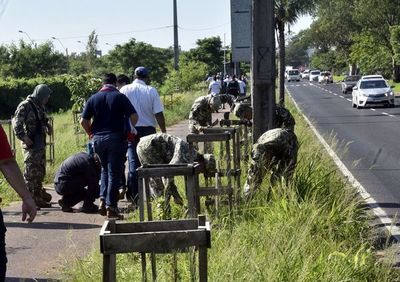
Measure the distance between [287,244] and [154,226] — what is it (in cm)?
174

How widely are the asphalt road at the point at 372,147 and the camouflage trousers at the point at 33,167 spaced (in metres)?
4.37

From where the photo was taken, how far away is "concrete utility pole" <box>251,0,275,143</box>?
959cm

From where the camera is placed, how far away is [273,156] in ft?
25.8

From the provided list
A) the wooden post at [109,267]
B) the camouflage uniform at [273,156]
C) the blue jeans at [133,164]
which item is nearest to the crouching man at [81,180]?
the blue jeans at [133,164]

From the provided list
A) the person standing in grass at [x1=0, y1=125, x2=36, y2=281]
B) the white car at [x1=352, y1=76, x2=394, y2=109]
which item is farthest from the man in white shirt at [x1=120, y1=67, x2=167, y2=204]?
the white car at [x1=352, y1=76, x2=394, y2=109]

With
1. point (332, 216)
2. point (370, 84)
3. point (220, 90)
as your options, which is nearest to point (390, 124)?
point (220, 90)

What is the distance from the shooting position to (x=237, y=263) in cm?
496

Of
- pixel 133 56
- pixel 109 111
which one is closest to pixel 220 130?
pixel 109 111

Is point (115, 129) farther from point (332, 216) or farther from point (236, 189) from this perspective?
point (332, 216)

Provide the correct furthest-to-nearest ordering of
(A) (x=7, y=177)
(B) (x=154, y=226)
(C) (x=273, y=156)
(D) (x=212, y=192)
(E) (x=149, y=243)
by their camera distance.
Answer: (C) (x=273, y=156) < (D) (x=212, y=192) < (A) (x=7, y=177) < (B) (x=154, y=226) < (E) (x=149, y=243)

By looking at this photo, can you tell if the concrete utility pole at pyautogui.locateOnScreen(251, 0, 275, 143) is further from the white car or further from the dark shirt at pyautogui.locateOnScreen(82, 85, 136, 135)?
the white car

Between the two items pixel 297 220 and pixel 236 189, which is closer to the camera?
pixel 297 220

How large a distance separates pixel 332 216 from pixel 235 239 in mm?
1644

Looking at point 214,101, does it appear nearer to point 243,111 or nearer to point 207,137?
point 243,111
